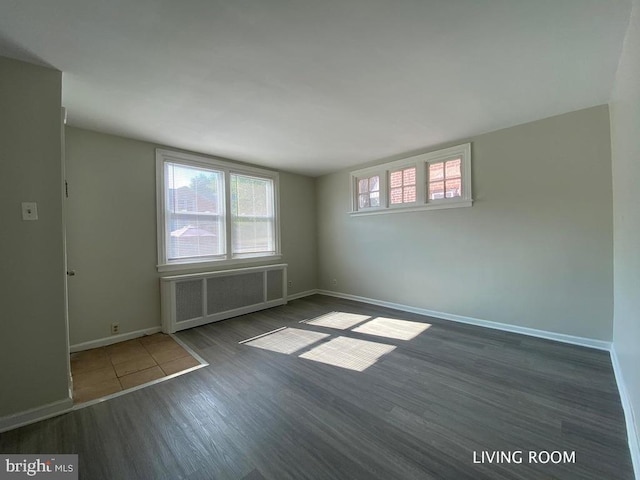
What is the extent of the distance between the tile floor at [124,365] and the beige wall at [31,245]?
13.0 inches

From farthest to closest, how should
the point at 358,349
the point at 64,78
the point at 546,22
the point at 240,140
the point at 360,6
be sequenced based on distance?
1. the point at 240,140
2. the point at 358,349
3. the point at 64,78
4. the point at 546,22
5. the point at 360,6

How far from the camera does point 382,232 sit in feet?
14.4

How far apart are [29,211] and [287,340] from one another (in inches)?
97.8

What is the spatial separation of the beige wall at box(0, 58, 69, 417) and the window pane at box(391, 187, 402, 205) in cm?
392

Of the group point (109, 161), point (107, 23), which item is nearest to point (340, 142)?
point (107, 23)

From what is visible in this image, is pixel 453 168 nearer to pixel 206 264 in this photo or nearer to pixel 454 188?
pixel 454 188

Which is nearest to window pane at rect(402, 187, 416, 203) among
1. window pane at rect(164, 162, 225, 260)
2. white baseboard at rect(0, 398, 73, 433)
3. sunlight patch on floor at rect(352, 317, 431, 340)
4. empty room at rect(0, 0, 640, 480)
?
empty room at rect(0, 0, 640, 480)

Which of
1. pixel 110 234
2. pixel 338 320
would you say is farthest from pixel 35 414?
pixel 338 320

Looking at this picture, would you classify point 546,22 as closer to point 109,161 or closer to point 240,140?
point 240,140

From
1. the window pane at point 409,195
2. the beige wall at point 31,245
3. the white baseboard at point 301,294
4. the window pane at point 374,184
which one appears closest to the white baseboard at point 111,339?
the beige wall at point 31,245

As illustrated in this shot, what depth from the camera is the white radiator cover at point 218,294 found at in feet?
11.1

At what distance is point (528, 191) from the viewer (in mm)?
3014

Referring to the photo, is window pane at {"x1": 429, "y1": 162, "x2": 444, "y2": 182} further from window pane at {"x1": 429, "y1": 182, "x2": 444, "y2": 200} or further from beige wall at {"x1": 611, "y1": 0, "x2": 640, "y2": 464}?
beige wall at {"x1": 611, "y1": 0, "x2": 640, "y2": 464}

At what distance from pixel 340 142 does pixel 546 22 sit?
2.25 metres
